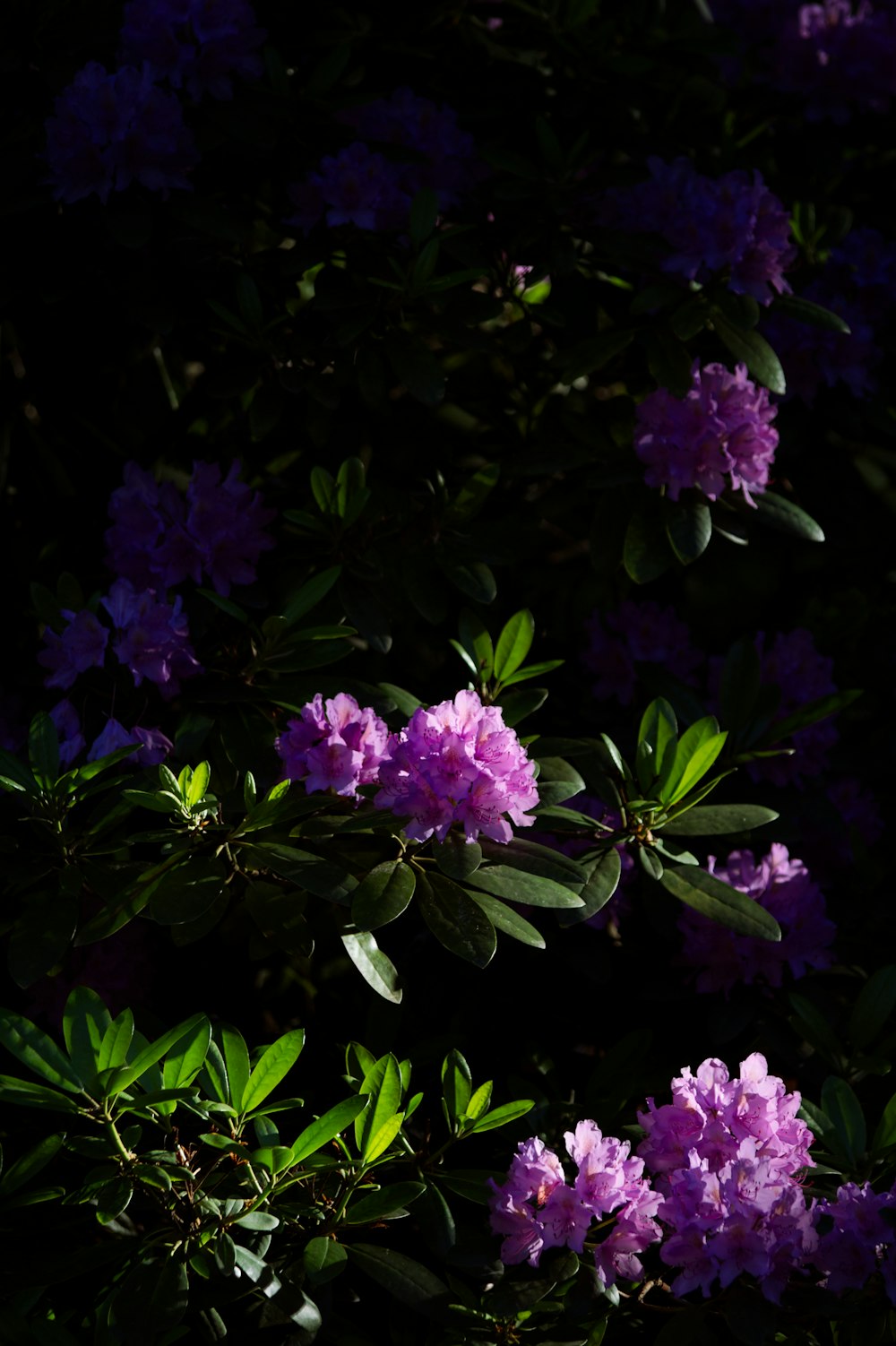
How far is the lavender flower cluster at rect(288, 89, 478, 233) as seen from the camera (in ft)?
5.66

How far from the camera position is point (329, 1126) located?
1102mm

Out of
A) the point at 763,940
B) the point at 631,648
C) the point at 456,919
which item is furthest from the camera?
the point at 631,648

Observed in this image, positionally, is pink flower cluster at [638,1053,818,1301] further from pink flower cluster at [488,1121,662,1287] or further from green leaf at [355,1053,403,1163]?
green leaf at [355,1053,403,1163]

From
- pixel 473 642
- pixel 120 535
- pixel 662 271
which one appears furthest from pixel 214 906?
pixel 662 271

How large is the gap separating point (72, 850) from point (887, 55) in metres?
2.08

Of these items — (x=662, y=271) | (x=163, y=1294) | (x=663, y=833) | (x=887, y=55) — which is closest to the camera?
(x=163, y=1294)

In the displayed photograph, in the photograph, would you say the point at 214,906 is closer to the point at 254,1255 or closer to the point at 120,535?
the point at 254,1255

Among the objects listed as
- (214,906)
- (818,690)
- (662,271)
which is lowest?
(818,690)

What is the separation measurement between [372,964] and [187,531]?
2.09 ft

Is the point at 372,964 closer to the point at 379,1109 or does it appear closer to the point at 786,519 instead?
the point at 379,1109

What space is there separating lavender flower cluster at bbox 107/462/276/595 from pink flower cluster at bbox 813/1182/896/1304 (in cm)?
97

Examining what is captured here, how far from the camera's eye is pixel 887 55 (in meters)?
2.37

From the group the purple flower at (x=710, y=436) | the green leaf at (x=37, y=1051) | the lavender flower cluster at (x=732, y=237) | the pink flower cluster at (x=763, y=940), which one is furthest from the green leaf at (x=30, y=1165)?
the lavender flower cluster at (x=732, y=237)

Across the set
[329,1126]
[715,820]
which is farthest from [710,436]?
[329,1126]
